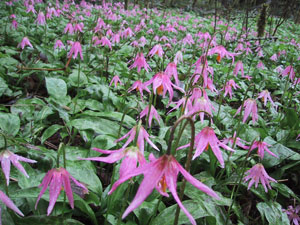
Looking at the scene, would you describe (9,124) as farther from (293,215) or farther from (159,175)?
(293,215)

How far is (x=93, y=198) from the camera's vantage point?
138 cm

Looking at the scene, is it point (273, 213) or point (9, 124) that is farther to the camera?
point (9, 124)

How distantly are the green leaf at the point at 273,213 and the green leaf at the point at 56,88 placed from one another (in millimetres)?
1949

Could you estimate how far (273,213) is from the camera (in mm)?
1690

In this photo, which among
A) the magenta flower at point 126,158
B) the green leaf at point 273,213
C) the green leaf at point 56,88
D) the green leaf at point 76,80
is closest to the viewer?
the magenta flower at point 126,158

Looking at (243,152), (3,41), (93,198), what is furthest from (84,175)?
(3,41)

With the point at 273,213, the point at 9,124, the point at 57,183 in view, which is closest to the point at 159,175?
the point at 57,183

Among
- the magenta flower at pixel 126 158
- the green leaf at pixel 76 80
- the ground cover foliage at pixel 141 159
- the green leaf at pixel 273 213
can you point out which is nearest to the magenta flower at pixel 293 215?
the ground cover foliage at pixel 141 159

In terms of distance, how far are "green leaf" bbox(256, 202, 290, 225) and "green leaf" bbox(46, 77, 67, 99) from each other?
195 cm

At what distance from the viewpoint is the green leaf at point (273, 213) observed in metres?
1.64

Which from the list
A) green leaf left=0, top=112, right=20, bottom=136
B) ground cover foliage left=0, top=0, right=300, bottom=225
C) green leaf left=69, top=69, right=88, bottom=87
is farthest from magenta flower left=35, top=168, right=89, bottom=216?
green leaf left=69, top=69, right=88, bottom=87

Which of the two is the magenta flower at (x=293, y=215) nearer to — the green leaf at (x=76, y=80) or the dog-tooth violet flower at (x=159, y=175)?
the dog-tooth violet flower at (x=159, y=175)

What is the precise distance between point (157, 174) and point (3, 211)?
773 mm

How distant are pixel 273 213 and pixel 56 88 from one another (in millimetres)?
2141
